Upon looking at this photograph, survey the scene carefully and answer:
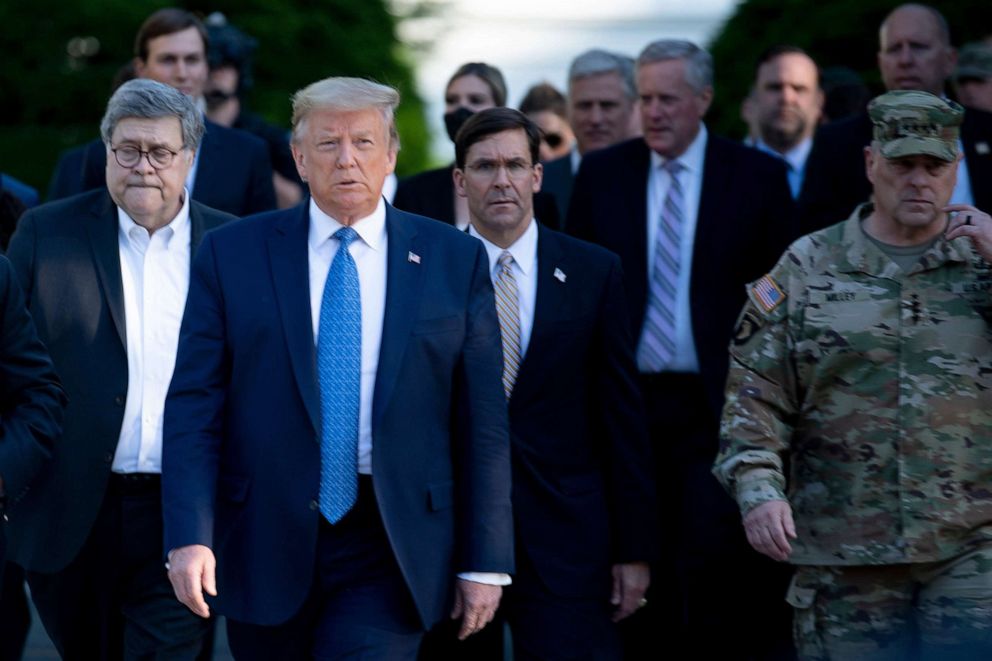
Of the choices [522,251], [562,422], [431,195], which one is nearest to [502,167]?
[522,251]

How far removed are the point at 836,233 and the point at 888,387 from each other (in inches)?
22.4

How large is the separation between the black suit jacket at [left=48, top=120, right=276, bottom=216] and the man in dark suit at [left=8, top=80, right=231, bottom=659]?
1.16 meters

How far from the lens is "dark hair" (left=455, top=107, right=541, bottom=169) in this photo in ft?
21.6

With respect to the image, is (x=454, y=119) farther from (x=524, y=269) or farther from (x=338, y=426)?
(x=338, y=426)

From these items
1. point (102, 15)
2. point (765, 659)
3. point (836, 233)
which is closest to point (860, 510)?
point (836, 233)

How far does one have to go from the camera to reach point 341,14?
18.8 m

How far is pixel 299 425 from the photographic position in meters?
5.30

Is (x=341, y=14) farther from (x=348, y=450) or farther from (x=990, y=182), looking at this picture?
(x=348, y=450)

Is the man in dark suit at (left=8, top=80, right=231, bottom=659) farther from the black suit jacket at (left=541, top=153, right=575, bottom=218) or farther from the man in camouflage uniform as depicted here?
the black suit jacket at (left=541, top=153, right=575, bottom=218)

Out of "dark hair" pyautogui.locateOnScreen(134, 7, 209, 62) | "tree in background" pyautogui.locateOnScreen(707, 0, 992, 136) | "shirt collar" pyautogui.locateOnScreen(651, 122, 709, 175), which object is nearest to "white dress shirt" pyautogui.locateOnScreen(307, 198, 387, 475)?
"shirt collar" pyautogui.locateOnScreen(651, 122, 709, 175)

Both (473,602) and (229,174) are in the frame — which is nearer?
(473,602)

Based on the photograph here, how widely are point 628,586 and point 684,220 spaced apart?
5.60 feet

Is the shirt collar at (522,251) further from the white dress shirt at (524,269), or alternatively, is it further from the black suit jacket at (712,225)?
the black suit jacket at (712,225)

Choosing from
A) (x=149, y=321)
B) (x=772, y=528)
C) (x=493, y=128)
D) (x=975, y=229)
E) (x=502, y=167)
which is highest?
(x=493, y=128)
